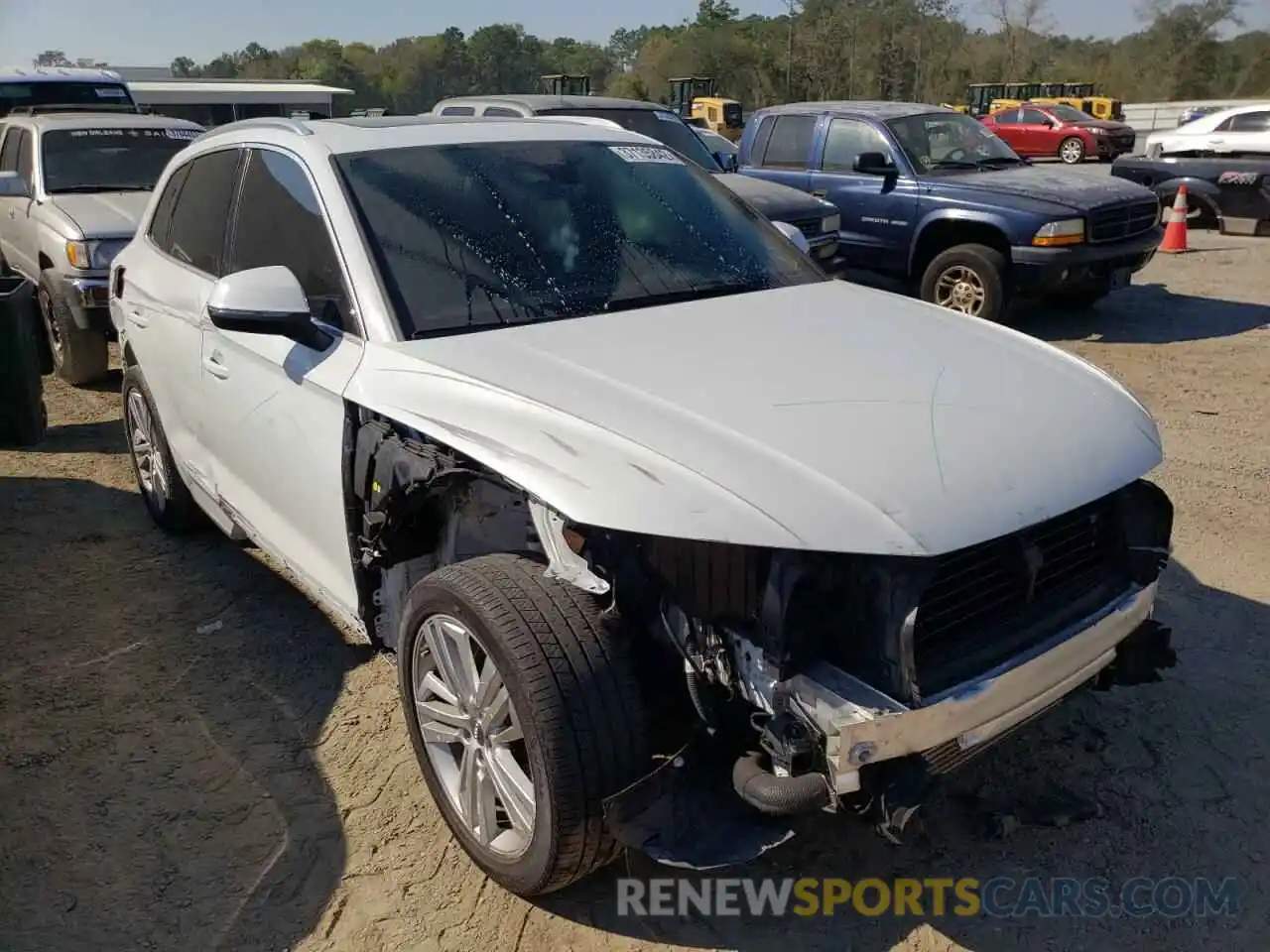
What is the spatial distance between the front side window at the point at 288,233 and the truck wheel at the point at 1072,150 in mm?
28534

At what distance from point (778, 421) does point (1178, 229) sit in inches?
497

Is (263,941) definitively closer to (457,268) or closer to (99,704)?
(99,704)

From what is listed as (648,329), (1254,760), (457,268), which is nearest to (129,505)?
(457,268)

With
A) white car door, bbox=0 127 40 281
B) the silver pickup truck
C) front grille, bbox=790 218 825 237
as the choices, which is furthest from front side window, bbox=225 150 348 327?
front grille, bbox=790 218 825 237

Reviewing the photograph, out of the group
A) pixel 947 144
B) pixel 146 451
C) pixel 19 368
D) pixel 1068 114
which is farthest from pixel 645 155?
pixel 1068 114

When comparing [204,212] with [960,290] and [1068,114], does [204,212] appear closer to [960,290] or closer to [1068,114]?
[960,290]

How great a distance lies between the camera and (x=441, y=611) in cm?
275

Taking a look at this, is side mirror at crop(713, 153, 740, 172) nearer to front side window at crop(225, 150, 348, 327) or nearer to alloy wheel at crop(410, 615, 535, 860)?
front side window at crop(225, 150, 348, 327)

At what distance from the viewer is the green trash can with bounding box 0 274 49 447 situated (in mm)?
5836

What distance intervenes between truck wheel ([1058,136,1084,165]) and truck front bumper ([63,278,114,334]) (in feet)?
87.7

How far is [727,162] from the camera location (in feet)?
36.0

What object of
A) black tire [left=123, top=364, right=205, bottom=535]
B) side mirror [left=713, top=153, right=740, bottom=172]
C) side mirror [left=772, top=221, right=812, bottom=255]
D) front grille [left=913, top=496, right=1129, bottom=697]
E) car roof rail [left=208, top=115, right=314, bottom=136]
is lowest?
black tire [left=123, top=364, right=205, bottom=535]

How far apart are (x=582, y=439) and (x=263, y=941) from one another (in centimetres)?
150

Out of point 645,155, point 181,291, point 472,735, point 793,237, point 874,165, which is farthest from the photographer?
point 874,165
